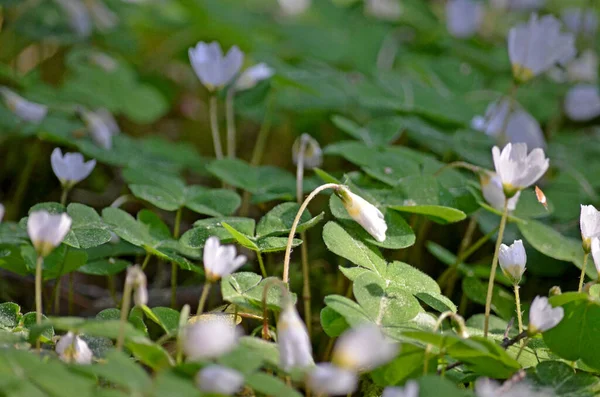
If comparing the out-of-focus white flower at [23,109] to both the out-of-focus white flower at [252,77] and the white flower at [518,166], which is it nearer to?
the out-of-focus white flower at [252,77]

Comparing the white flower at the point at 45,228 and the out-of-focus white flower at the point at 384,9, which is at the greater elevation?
the white flower at the point at 45,228

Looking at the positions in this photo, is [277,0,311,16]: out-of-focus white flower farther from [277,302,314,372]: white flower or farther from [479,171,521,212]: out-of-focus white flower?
A: [277,302,314,372]: white flower

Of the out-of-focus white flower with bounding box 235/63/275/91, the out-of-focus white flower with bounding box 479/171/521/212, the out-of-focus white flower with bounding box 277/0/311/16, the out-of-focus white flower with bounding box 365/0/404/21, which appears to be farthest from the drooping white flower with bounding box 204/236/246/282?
the out-of-focus white flower with bounding box 277/0/311/16

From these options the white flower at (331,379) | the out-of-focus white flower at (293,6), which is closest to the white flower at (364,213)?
the white flower at (331,379)

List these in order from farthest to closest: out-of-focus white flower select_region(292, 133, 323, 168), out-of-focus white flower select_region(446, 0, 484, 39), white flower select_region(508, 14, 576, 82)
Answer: out-of-focus white flower select_region(446, 0, 484, 39)
white flower select_region(508, 14, 576, 82)
out-of-focus white flower select_region(292, 133, 323, 168)

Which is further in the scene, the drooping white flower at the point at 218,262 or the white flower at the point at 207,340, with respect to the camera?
the drooping white flower at the point at 218,262

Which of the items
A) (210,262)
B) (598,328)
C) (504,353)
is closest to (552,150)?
(598,328)

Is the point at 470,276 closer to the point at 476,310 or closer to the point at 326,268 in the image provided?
the point at 476,310
